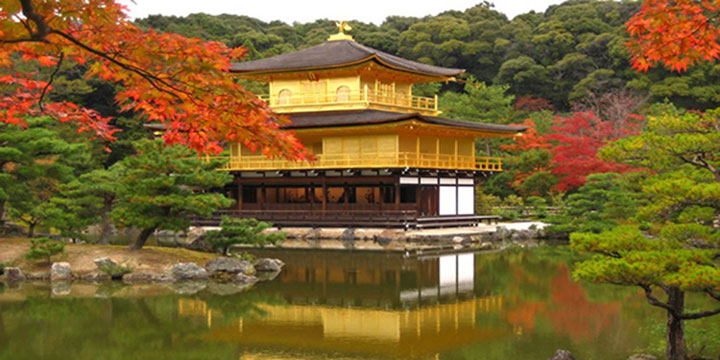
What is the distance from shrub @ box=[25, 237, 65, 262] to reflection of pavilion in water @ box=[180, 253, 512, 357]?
4.57m

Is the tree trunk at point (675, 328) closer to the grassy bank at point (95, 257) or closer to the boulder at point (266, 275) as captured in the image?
the boulder at point (266, 275)

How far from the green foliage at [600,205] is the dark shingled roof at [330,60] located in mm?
8853

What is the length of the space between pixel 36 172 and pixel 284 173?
1265 cm

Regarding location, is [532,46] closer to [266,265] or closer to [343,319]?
[266,265]

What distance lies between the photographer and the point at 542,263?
19375mm

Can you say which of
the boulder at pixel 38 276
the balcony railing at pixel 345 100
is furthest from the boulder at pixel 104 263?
the balcony railing at pixel 345 100

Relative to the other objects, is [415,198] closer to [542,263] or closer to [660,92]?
[542,263]

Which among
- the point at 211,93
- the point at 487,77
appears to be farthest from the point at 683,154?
the point at 487,77

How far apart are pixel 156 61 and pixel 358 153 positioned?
24.3 m

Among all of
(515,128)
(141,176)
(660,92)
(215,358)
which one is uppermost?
(660,92)

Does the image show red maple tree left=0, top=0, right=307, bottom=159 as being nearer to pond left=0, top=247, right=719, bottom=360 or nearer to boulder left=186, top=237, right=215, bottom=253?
pond left=0, top=247, right=719, bottom=360

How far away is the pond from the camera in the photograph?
381 inches

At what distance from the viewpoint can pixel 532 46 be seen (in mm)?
60219

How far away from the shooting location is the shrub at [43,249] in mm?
16188
